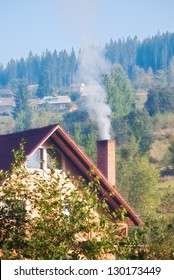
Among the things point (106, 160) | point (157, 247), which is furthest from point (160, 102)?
point (157, 247)

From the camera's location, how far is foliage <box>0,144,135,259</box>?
66.6 feet

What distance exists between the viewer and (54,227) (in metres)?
20.6

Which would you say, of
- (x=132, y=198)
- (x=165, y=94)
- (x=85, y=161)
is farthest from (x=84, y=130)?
(x=85, y=161)

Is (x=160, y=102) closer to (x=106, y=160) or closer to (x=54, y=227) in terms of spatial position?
(x=106, y=160)

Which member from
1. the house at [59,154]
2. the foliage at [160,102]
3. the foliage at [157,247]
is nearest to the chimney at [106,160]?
the house at [59,154]

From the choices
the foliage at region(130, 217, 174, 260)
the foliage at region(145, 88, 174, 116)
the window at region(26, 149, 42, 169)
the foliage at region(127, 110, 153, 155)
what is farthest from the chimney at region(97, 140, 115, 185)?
the foliage at region(145, 88, 174, 116)

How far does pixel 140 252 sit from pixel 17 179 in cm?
475

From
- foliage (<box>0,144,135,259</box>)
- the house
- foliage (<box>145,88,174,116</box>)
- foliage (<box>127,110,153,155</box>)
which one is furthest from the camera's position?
foliage (<box>145,88,174,116</box>)

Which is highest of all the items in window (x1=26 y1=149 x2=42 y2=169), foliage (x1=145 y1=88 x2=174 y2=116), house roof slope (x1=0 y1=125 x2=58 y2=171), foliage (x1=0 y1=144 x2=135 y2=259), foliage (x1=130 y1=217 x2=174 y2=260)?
foliage (x1=145 y1=88 x2=174 y2=116)

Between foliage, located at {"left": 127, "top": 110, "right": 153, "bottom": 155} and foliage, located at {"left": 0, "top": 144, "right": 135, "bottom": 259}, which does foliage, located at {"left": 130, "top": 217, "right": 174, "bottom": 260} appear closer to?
foliage, located at {"left": 0, "top": 144, "right": 135, "bottom": 259}

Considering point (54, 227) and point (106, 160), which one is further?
point (106, 160)

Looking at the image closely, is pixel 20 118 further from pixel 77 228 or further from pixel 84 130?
pixel 77 228

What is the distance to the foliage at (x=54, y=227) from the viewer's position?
800 inches

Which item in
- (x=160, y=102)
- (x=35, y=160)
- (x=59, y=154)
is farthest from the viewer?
(x=160, y=102)
